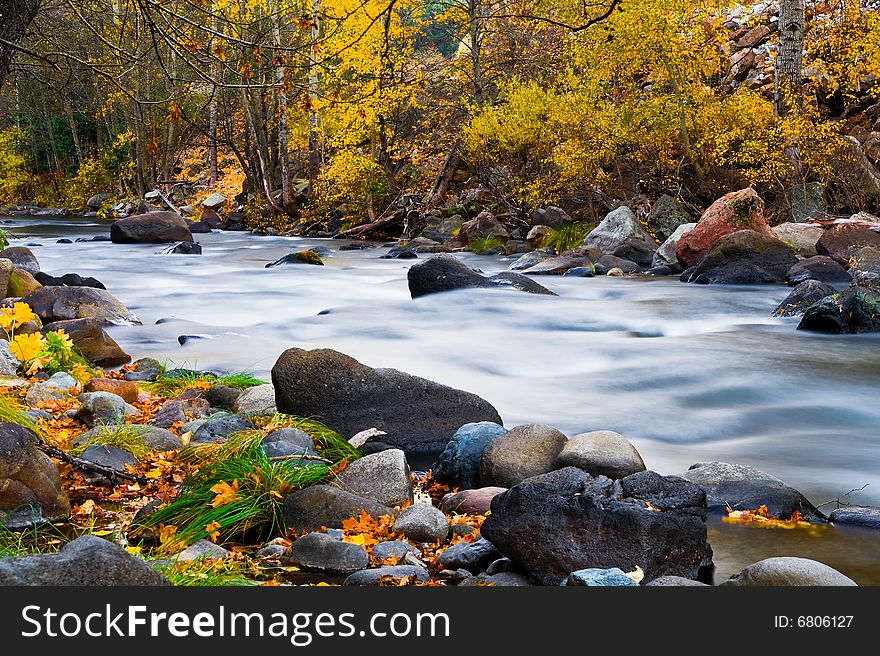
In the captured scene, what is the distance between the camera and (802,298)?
435 inches

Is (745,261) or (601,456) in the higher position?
(745,261)

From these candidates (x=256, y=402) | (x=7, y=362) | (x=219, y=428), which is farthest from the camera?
(x=7, y=362)

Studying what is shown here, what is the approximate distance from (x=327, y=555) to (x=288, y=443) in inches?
49.5

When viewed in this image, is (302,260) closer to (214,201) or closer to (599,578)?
(599,578)

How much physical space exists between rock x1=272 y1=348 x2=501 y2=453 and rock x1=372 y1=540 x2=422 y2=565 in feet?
5.47

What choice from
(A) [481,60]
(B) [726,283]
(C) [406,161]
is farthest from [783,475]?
(A) [481,60]

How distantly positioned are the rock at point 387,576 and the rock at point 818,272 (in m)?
10.8

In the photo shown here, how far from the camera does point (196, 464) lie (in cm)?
480

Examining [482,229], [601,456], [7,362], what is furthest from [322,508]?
[482,229]

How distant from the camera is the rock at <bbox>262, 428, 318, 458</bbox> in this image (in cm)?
479

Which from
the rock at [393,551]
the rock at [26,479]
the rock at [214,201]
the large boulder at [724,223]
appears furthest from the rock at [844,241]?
the rock at [214,201]

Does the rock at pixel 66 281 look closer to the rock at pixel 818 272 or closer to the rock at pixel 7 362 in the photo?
the rock at pixel 7 362

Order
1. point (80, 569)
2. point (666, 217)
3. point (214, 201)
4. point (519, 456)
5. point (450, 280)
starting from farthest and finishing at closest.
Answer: point (214, 201) → point (666, 217) → point (450, 280) → point (519, 456) → point (80, 569)

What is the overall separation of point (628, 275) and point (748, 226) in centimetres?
209
